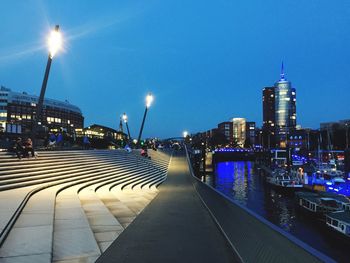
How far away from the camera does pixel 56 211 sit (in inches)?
495

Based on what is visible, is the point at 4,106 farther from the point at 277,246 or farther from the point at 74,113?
the point at 277,246

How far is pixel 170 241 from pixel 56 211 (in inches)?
181

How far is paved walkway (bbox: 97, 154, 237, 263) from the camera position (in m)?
8.41

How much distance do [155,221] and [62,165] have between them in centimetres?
1157

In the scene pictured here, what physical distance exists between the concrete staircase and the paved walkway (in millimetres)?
423

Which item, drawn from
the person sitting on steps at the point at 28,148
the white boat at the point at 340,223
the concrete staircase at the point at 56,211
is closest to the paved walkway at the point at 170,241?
the concrete staircase at the point at 56,211

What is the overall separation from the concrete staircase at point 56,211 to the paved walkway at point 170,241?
1.39ft

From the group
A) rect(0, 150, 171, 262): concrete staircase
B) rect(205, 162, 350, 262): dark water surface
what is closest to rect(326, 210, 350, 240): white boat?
rect(205, 162, 350, 262): dark water surface

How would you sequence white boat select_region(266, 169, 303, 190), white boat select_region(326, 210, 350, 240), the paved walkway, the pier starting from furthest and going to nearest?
white boat select_region(266, 169, 303, 190) → white boat select_region(326, 210, 350, 240) → the paved walkway → the pier

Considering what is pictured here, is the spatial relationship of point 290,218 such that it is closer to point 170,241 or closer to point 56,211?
point 56,211

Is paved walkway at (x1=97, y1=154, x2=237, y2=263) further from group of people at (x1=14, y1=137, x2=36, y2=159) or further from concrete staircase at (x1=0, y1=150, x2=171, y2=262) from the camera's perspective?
group of people at (x1=14, y1=137, x2=36, y2=159)

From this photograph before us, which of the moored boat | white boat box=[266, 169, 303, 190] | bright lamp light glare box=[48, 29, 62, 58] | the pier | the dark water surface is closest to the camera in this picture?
the pier

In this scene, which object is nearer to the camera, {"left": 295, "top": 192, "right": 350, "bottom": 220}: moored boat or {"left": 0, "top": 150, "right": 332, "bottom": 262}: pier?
{"left": 0, "top": 150, "right": 332, "bottom": 262}: pier

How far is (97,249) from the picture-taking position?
29.0ft
